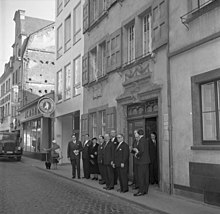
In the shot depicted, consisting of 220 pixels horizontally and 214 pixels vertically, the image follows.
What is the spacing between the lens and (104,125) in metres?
15.8

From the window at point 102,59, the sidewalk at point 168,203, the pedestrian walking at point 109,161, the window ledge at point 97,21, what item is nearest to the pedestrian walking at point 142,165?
the sidewalk at point 168,203

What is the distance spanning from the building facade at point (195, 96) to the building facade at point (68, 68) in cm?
969

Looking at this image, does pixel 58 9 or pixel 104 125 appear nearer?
pixel 104 125

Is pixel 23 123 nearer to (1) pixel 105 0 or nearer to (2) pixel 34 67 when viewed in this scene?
(2) pixel 34 67

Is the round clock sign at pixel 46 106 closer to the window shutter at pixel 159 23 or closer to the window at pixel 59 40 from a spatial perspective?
the window at pixel 59 40

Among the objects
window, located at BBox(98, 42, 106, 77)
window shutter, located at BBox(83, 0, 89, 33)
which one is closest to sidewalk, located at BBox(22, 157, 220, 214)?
window, located at BBox(98, 42, 106, 77)

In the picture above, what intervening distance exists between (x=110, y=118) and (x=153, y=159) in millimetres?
3182

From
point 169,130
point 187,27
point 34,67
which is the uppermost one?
point 34,67

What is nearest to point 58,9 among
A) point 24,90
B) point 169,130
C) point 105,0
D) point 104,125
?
point 105,0

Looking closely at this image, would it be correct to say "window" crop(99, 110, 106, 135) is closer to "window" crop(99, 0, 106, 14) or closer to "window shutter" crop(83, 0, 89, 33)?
"window" crop(99, 0, 106, 14)

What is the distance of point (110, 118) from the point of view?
1457 centimetres

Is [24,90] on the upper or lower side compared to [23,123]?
upper

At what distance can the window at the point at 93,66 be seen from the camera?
17.1 m

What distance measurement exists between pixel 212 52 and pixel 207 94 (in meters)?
1.08
